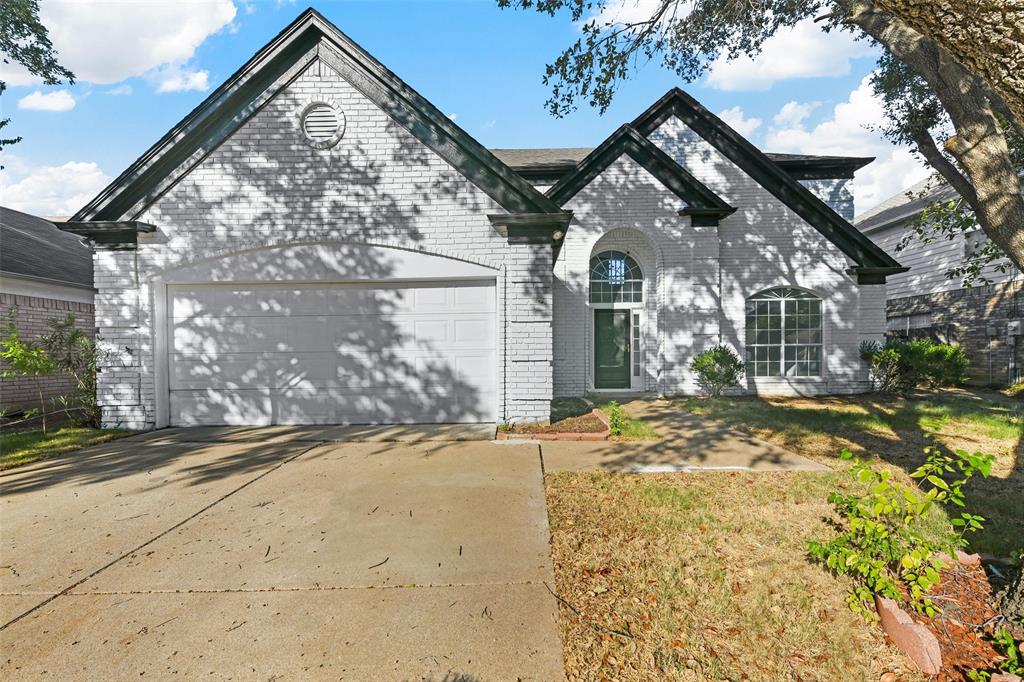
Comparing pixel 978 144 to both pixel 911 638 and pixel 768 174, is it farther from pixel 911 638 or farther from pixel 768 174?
pixel 768 174

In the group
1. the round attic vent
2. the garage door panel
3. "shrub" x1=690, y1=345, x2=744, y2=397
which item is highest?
the round attic vent

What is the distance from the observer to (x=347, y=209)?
8.09 metres

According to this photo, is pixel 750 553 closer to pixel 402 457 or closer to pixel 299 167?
pixel 402 457

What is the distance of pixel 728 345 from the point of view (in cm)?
1220

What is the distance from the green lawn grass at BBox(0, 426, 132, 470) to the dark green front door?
32.3 feet

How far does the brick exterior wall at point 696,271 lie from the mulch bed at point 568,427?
3.72m

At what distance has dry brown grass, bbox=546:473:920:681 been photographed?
2.55m

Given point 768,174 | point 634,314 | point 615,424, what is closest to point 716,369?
point 634,314

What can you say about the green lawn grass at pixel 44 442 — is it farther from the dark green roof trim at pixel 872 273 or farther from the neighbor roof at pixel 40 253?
the dark green roof trim at pixel 872 273

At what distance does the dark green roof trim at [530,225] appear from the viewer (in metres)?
7.78

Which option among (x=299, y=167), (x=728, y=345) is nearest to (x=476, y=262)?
(x=299, y=167)

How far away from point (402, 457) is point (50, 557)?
3.44 meters

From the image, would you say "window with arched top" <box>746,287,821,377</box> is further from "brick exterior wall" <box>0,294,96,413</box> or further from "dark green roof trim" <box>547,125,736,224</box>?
"brick exterior wall" <box>0,294,96,413</box>

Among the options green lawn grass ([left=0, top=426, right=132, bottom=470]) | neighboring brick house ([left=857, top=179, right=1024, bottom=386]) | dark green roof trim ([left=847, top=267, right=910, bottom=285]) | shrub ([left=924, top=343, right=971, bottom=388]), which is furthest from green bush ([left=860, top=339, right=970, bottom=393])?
green lawn grass ([left=0, top=426, right=132, bottom=470])
